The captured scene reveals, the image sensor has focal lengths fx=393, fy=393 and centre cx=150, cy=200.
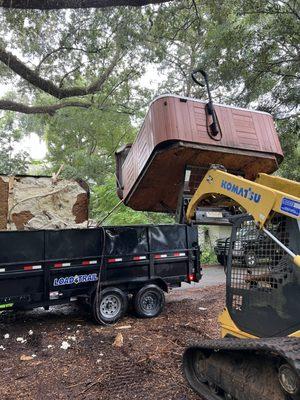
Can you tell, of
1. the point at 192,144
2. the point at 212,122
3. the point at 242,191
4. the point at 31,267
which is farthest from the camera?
the point at 31,267

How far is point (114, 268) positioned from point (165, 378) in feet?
10.2

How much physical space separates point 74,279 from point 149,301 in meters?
1.69

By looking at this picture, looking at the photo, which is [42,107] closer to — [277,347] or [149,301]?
[149,301]

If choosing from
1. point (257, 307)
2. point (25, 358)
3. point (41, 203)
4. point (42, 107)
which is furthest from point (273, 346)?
point (42, 107)

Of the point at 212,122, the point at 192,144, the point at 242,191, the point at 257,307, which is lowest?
the point at 257,307

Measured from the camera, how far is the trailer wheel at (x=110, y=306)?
7273 millimetres

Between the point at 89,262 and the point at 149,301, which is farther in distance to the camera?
the point at 149,301

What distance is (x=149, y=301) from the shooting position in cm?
802

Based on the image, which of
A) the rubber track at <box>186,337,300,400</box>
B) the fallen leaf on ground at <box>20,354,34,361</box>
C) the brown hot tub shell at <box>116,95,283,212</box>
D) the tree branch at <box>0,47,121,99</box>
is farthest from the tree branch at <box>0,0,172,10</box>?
the rubber track at <box>186,337,300,400</box>

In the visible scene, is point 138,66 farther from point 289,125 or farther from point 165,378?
point 165,378

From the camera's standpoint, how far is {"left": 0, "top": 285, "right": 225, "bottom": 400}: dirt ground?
15.0 ft

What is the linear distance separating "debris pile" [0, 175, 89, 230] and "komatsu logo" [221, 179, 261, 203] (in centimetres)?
420

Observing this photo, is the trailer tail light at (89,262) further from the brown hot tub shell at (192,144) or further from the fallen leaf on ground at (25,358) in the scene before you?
the fallen leaf on ground at (25,358)

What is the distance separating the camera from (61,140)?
2380cm
